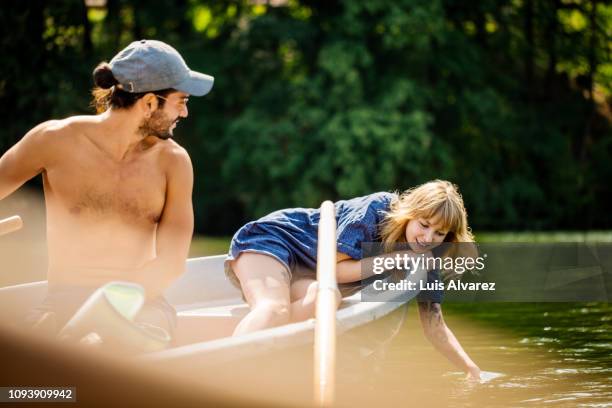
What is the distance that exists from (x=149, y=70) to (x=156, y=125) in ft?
0.62

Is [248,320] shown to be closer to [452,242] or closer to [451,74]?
[452,242]

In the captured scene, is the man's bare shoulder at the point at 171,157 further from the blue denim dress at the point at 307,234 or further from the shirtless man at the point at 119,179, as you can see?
the blue denim dress at the point at 307,234

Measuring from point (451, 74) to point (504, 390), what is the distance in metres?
14.5

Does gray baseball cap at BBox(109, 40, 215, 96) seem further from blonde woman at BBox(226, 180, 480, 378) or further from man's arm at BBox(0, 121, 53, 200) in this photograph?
blonde woman at BBox(226, 180, 480, 378)

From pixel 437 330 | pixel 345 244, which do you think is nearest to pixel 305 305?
pixel 345 244

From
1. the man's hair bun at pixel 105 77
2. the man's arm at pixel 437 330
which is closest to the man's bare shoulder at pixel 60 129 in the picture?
the man's hair bun at pixel 105 77

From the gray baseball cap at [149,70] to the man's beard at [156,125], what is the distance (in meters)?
0.10

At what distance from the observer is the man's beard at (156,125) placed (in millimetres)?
3266

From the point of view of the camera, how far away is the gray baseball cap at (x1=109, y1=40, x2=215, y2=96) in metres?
3.19

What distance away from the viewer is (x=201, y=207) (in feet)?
60.3

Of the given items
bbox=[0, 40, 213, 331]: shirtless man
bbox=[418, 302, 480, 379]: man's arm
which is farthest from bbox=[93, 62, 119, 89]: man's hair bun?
bbox=[418, 302, 480, 379]: man's arm

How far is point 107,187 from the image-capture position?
3.28 metres

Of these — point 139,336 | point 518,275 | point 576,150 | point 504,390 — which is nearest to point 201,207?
point 576,150

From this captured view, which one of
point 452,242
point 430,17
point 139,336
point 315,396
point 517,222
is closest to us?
point 139,336
